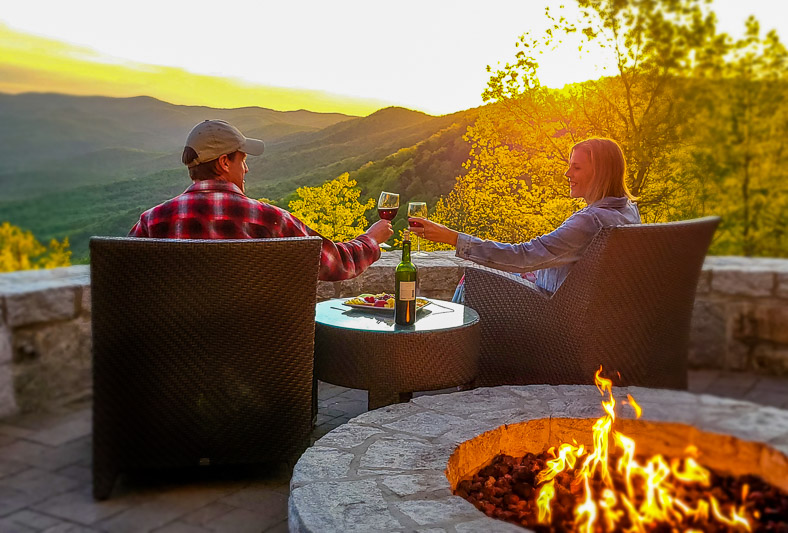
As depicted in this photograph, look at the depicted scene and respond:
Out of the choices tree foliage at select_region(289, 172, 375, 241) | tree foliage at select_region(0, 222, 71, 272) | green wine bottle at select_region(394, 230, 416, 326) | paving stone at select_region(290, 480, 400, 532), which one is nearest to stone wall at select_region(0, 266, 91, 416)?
green wine bottle at select_region(394, 230, 416, 326)

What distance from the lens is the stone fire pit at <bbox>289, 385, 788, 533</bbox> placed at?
4.26 feet

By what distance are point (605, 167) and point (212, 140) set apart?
1.48m

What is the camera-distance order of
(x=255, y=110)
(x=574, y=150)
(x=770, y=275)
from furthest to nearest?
(x=255, y=110)
(x=770, y=275)
(x=574, y=150)

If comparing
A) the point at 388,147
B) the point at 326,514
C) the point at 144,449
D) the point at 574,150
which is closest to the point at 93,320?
the point at 144,449

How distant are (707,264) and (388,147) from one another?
23.3 meters

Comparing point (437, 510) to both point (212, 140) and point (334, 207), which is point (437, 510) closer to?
point (212, 140)

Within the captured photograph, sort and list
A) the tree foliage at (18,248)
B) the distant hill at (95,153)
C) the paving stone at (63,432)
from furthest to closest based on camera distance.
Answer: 1. the distant hill at (95,153)
2. the tree foliage at (18,248)
3. the paving stone at (63,432)

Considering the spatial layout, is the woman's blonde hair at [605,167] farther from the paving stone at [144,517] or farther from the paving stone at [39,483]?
the paving stone at [39,483]

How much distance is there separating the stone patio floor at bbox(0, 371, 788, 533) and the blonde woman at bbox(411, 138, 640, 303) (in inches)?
26.9

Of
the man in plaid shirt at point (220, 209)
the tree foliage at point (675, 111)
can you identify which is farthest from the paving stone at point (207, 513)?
the tree foliage at point (675, 111)

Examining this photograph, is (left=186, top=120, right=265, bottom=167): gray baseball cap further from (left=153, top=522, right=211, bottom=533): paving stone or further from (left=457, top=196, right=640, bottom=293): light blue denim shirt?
(left=153, top=522, right=211, bottom=533): paving stone

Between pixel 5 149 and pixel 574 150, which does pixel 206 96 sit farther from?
pixel 574 150

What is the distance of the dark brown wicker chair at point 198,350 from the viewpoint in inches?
77.3

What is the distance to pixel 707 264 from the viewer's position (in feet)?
12.9
